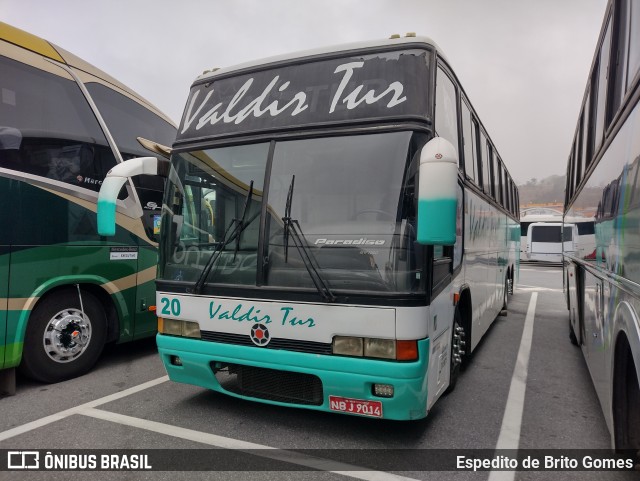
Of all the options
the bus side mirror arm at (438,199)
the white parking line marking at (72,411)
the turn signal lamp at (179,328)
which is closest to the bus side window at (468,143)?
the bus side mirror arm at (438,199)

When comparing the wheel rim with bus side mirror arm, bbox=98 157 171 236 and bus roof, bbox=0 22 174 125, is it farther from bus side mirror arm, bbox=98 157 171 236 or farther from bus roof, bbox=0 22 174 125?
bus roof, bbox=0 22 174 125

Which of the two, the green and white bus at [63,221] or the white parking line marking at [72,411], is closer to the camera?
the white parking line marking at [72,411]

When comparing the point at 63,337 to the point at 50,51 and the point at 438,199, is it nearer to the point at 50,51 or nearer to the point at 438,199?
the point at 50,51

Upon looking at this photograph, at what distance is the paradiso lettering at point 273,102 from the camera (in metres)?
3.58

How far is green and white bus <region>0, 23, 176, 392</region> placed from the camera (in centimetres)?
463

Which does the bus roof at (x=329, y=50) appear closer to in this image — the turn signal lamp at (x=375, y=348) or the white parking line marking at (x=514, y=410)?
the turn signal lamp at (x=375, y=348)

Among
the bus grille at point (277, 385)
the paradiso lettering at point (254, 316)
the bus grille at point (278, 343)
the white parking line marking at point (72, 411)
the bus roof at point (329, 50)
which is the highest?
the bus roof at point (329, 50)

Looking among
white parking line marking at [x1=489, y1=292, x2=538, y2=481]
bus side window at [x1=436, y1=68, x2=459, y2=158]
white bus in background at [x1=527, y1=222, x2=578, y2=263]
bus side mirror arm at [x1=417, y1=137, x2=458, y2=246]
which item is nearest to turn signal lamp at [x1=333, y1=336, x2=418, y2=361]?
bus side mirror arm at [x1=417, y1=137, x2=458, y2=246]

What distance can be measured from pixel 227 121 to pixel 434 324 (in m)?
2.38

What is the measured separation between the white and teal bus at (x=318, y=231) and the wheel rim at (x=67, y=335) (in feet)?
5.39

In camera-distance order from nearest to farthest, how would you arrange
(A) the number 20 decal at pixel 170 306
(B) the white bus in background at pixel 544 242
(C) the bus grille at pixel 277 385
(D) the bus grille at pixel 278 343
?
(D) the bus grille at pixel 278 343 < (C) the bus grille at pixel 277 385 < (A) the number 20 decal at pixel 170 306 < (B) the white bus in background at pixel 544 242

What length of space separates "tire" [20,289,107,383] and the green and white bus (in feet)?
0.03

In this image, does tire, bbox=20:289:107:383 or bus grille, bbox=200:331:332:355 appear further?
tire, bbox=20:289:107:383

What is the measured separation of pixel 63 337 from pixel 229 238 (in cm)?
267
